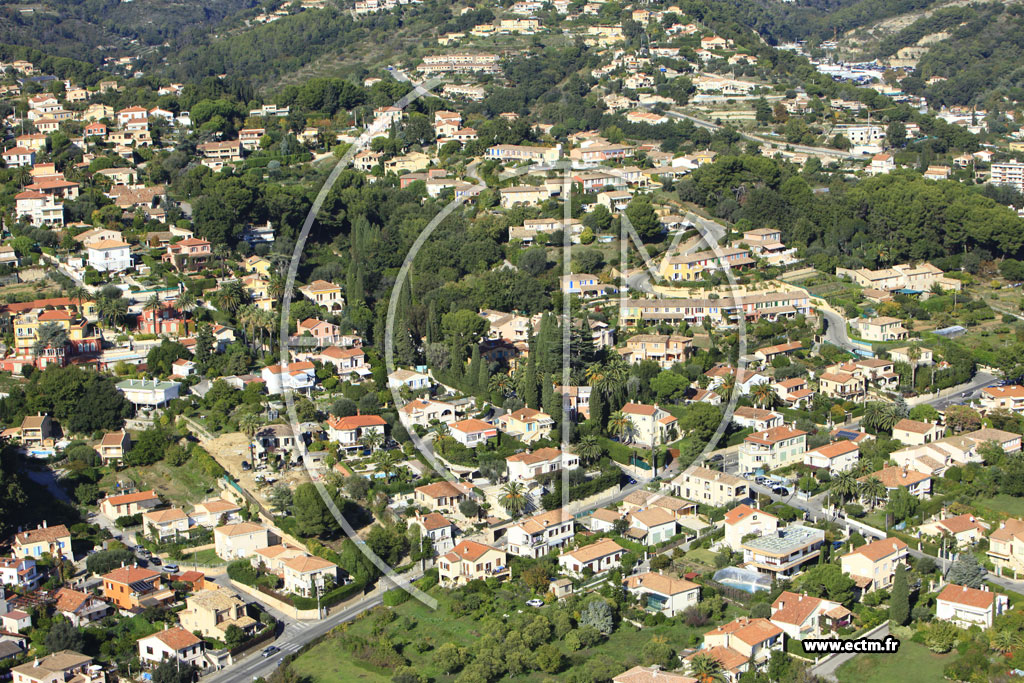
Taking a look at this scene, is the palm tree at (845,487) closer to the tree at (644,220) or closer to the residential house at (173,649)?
the residential house at (173,649)

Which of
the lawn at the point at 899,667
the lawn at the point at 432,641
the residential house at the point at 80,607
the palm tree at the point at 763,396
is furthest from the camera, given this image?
the palm tree at the point at 763,396

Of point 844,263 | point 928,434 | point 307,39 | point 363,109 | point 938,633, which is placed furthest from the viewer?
point 307,39

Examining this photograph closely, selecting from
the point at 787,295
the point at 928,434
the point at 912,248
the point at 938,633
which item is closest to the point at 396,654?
the point at 938,633

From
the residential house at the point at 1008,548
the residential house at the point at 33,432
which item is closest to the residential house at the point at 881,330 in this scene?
the residential house at the point at 1008,548

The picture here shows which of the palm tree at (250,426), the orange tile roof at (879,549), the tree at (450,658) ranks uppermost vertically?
the palm tree at (250,426)

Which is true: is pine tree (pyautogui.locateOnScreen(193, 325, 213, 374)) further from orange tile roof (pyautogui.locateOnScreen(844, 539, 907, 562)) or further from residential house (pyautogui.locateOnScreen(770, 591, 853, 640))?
orange tile roof (pyautogui.locateOnScreen(844, 539, 907, 562))

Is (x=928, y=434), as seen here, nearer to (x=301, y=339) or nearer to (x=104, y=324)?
(x=301, y=339)

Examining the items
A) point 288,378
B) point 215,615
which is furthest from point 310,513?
point 288,378
